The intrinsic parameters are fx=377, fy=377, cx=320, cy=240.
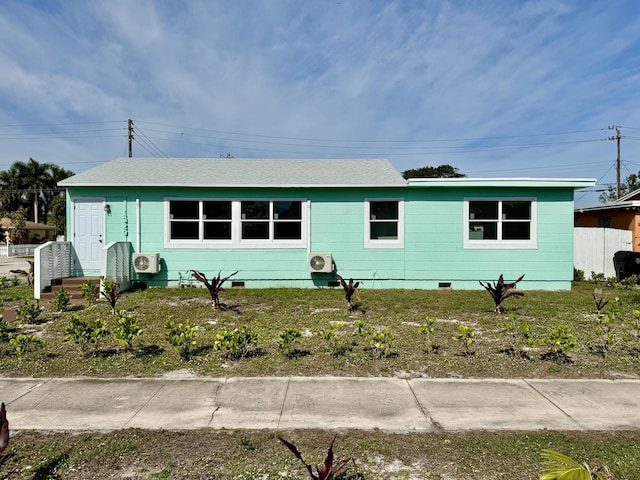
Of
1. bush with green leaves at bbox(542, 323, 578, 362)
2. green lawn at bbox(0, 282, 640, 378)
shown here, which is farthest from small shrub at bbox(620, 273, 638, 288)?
bush with green leaves at bbox(542, 323, 578, 362)

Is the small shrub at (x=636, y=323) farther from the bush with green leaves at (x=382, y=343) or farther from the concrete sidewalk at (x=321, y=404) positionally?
the bush with green leaves at (x=382, y=343)

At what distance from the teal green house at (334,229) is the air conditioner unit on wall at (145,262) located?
365 mm

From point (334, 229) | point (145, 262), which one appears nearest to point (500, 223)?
point (334, 229)

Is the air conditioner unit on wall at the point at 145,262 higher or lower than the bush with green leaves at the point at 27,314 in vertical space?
higher

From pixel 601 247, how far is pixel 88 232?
16.9m

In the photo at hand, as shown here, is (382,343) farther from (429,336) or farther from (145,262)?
(145,262)

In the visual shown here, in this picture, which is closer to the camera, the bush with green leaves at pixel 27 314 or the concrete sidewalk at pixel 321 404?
the concrete sidewalk at pixel 321 404

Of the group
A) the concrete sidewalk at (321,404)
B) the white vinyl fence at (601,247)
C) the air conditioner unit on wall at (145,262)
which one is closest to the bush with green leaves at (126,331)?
the concrete sidewalk at (321,404)

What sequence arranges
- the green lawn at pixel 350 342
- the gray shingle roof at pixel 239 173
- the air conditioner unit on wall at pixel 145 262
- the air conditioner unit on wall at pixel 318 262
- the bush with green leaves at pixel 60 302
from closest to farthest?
Result: the green lawn at pixel 350 342
the bush with green leaves at pixel 60 302
the air conditioner unit on wall at pixel 145 262
the air conditioner unit on wall at pixel 318 262
the gray shingle roof at pixel 239 173

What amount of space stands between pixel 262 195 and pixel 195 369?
679cm

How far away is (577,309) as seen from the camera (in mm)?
8320

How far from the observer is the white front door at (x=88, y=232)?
10867mm

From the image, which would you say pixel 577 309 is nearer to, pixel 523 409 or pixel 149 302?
pixel 523 409

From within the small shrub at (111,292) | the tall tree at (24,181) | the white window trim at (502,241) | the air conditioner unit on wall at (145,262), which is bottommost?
the small shrub at (111,292)
